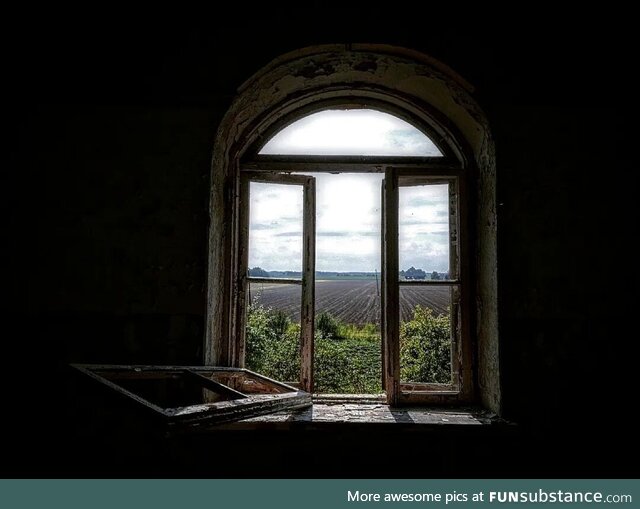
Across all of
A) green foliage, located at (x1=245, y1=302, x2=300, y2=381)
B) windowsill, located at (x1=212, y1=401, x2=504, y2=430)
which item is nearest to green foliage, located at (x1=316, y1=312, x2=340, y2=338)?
green foliage, located at (x1=245, y1=302, x2=300, y2=381)

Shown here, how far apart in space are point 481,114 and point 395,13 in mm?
600

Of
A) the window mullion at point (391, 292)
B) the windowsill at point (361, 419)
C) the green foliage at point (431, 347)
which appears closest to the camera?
the windowsill at point (361, 419)

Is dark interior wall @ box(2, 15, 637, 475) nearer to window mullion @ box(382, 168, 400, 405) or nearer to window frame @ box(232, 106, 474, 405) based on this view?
window frame @ box(232, 106, 474, 405)

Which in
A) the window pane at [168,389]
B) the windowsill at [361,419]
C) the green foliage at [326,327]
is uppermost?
the window pane at [168,389]

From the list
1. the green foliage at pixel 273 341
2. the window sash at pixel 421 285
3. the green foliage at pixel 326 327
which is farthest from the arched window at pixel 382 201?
the green foliage at pixel 326 327

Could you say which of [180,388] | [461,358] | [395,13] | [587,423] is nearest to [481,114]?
[395,13]

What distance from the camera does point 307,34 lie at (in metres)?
1.85

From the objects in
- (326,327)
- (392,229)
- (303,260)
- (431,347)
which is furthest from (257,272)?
(326,327)

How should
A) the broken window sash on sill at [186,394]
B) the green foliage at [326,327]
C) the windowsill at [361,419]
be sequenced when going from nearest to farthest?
the broken window sash on sill at [186,394] < the windowsill at [361,419] < the green foliage at [326,327]

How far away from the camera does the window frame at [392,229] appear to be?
210cm

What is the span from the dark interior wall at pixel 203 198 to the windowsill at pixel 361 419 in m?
0.19

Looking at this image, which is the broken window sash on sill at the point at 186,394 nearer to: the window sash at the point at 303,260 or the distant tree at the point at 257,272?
the window sash at the point at 303,260

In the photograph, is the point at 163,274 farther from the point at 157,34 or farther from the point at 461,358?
the point at 461,358

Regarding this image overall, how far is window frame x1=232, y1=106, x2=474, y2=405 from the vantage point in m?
2.10
